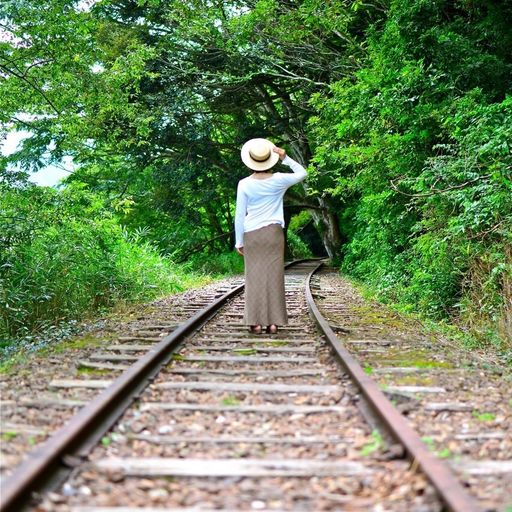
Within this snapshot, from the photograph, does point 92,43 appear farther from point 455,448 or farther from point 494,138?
point 455,448

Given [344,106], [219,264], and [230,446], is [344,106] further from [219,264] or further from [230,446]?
[219,264]

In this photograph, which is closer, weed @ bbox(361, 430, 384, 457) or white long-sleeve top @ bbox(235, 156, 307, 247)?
weed @ bbox(361, 430, 384, 457)

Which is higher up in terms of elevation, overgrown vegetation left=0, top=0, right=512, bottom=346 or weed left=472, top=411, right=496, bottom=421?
overgrown vegetation left=0, top=0, right=512, bottom=346

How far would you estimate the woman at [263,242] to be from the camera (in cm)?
654

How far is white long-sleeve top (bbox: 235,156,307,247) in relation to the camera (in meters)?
6.50

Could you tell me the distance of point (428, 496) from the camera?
2.40m

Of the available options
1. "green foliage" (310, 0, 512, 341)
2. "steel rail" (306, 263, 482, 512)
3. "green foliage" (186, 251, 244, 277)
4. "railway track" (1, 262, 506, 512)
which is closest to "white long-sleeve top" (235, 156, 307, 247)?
"railway track" (1, 262, 506, 512)

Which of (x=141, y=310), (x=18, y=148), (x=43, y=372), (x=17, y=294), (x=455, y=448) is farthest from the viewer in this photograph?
(x=18, y=148)

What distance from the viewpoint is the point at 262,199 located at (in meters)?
6.60

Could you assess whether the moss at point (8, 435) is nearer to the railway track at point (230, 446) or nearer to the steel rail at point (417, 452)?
the railway track at point (230, 446)

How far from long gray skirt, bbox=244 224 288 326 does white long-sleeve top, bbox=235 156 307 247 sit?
11 cm

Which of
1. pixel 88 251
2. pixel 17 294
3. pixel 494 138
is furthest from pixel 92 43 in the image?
pixel 494 138

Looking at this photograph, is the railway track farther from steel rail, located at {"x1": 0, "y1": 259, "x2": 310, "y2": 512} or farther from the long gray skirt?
the long gray skirt

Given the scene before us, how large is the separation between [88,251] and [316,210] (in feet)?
59.1
